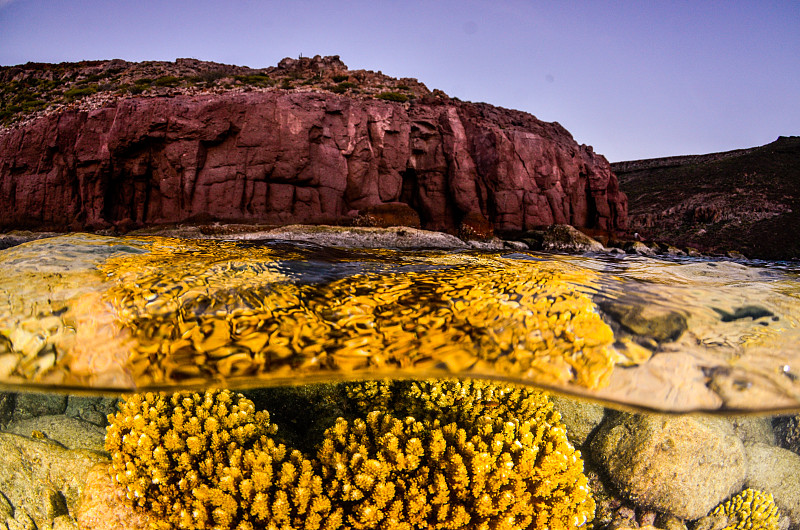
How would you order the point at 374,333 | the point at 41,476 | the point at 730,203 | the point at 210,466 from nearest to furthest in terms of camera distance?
the point at 210,466, the point at 374,333, the point at 41,476, the point at 730,203

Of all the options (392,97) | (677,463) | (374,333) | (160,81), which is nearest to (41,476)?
(374,333)

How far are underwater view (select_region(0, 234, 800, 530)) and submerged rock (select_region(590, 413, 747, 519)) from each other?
0.02 metres

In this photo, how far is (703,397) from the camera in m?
2.92

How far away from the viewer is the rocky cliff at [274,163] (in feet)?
69.8

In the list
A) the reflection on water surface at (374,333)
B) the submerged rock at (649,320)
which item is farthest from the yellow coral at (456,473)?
the submerged rock at (649,320)

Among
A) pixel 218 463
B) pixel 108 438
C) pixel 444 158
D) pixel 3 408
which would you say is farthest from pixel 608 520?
pixel 444 158

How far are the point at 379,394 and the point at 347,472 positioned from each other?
90 cm

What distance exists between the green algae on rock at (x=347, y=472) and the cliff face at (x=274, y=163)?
1880cm

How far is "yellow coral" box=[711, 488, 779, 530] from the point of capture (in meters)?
3.40

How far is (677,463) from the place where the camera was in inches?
134

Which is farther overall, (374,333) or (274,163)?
(274,163)

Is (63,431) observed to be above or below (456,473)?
below

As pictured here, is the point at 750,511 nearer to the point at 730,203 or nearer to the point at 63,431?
the point at 63,431

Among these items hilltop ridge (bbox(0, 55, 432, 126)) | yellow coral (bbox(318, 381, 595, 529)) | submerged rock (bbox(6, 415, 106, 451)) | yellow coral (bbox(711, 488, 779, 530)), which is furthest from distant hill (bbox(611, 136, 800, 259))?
submerged rock (bbox(6, 415, 106, 451))
